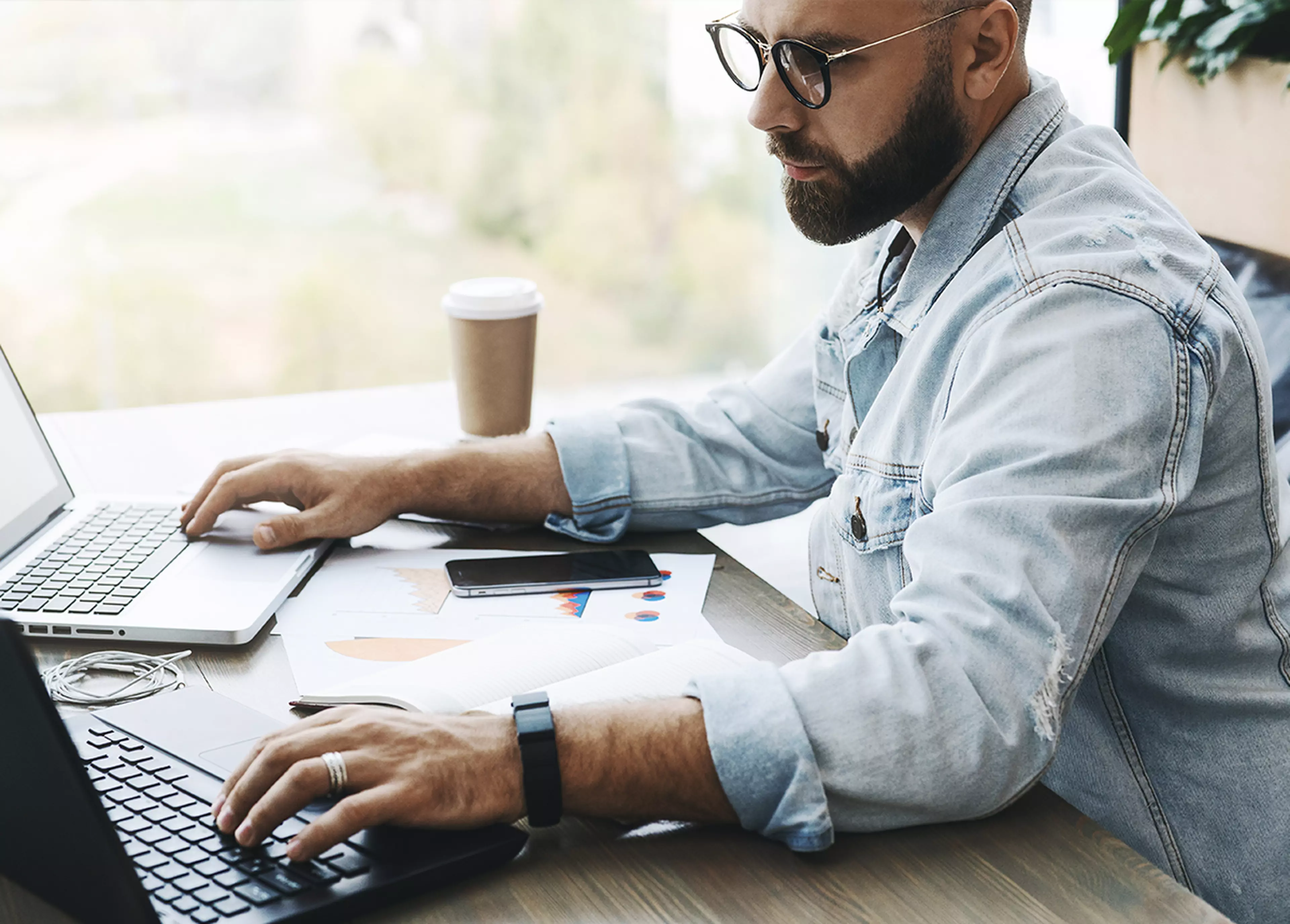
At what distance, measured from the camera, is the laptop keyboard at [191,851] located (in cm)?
64

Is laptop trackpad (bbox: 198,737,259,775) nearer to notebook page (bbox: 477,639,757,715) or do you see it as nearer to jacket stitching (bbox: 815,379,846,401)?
notebook page (bbox: 477,639,757,715)

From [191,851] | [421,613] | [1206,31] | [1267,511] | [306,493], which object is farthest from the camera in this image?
[1206,31]

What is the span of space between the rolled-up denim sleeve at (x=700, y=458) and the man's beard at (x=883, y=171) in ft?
0.66

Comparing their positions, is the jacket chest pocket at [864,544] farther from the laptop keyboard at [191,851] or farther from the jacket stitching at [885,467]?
the laptop keyboard at [191,851]

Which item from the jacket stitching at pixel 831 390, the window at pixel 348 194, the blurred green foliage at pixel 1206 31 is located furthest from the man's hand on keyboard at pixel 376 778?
the window at pixel 348 194

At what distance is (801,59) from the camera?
3.26 feet

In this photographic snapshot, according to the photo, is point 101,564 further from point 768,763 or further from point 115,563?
point 768,763

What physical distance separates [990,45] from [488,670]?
2.09ft

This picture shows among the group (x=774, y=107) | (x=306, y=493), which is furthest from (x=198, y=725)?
(x=774, y=107)

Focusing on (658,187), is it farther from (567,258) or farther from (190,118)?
(190,118)

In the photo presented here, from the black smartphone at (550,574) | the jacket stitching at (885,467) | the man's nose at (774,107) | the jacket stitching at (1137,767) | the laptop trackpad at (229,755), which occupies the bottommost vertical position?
the jacket stitching at (1137,767)

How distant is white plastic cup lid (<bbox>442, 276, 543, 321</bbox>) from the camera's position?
4.63ft

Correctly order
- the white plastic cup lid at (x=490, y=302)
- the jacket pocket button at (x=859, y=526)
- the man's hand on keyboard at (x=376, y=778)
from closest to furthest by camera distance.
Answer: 1. the man's hand on keyboard at (x=376, y=778)
2. the jacket pocket button at (x=859, y=526)
3. the white plastic cup lid at (x=490, y=302)

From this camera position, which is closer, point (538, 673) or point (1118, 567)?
point (1118, 567)
